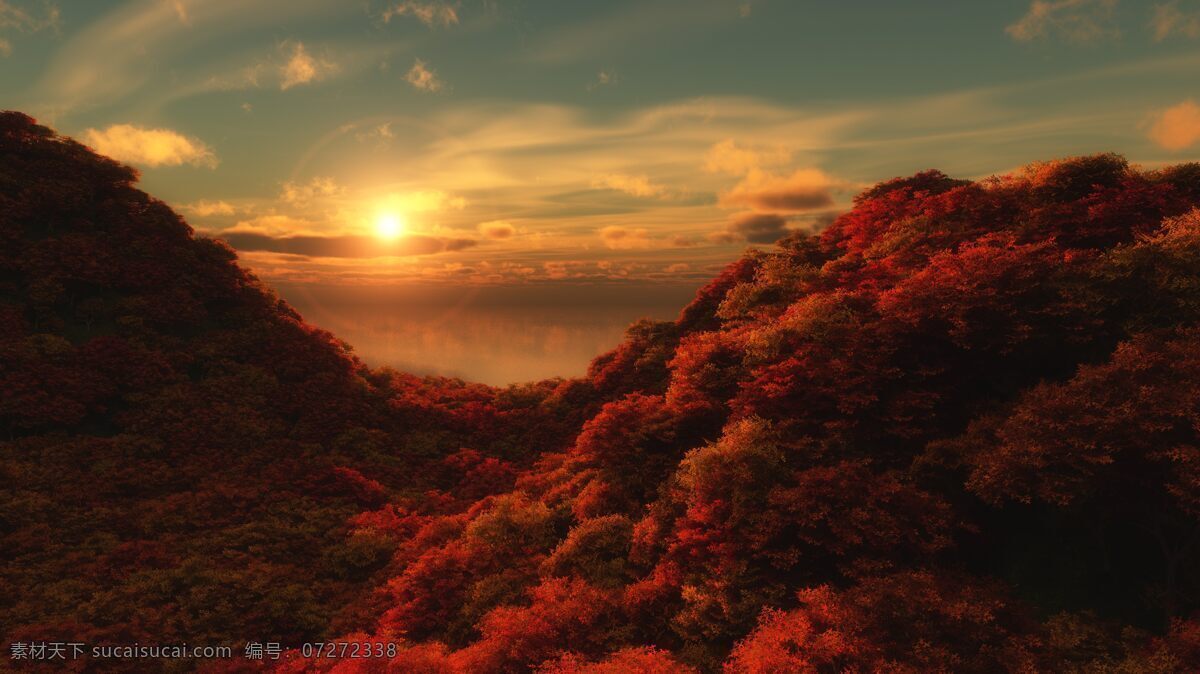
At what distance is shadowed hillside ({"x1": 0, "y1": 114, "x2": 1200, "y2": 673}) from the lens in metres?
15.4

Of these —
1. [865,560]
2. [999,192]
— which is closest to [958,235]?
[999,192]

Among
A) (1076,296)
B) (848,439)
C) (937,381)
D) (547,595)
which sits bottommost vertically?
(547,595)

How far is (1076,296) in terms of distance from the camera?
19.8 meters

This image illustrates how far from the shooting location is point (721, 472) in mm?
20750

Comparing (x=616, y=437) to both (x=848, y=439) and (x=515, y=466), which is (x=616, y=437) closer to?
(x=848, y=439)

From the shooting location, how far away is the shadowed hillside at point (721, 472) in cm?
1543

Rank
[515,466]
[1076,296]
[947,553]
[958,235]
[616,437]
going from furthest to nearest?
[515,466] → [616,437] → [958,235] → [1076,296] → [947,553]

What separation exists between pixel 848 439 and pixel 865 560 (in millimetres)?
5615

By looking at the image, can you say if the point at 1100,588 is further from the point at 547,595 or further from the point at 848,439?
the point at 547,595

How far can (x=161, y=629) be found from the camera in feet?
78.0

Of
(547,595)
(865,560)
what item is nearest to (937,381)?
(865,560)

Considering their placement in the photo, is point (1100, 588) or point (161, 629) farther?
point (161, 629)

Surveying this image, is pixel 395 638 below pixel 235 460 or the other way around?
below

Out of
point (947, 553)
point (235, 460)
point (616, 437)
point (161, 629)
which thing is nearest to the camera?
point (947, 553)
